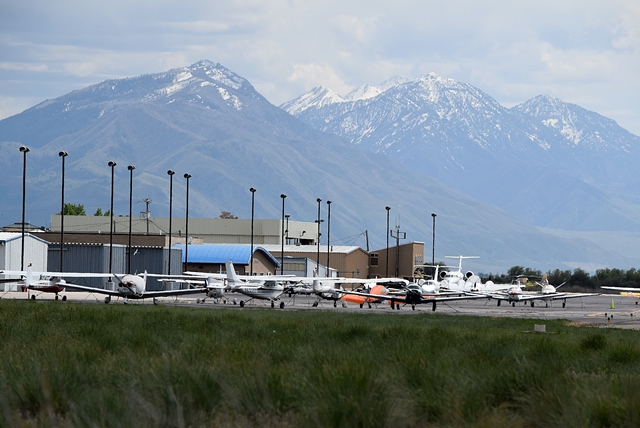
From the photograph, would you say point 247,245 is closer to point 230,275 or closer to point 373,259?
point 373,259

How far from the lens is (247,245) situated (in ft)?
399

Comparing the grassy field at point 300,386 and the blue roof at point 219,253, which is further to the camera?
the blue roof at point 219,253

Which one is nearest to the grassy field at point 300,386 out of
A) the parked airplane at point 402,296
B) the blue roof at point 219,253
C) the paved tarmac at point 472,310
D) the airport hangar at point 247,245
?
the paved tarmac at point 472,310

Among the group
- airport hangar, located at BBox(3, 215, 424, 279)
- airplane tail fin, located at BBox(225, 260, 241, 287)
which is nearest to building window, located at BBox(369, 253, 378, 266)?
airport hangar, located at BBox(3, 215, 424, 279)

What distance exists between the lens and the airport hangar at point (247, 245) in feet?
337

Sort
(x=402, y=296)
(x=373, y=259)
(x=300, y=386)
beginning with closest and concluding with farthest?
(x=300, y=386) → (x=402, y=296) → (x=373, y=259)

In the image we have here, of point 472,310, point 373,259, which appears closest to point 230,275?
point 472,310

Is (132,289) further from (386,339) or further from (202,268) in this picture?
(202,268)

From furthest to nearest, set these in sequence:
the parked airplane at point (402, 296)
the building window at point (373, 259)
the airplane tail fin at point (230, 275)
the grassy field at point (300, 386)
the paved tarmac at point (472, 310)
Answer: the building window at point (373, 259) → the airplane tail fin at point (230, 275) → the parked airplane at point (402, 296) → the paved tarmac at point (472, 310) → the grassy field at point (300, 386)

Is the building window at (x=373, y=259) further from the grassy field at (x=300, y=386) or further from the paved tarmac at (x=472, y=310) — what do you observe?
the grassy field at (x=300, y=386)

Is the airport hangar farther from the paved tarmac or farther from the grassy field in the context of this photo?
the grassy field

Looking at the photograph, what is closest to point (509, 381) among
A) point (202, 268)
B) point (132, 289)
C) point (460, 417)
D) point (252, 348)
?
point (460, 417)

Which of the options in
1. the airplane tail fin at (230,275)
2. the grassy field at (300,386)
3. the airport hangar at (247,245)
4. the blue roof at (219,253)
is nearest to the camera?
the grassy field at (300,386)

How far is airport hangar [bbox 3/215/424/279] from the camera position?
103 meters
